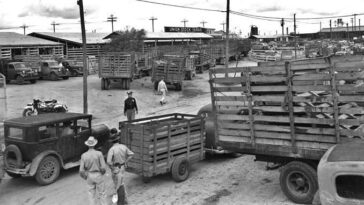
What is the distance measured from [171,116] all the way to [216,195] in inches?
167

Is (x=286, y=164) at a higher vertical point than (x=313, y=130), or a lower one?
lower

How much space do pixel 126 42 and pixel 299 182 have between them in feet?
124

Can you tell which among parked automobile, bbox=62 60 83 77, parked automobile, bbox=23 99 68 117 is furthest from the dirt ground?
Answer: parked automobile, bbox=62 60 83 77

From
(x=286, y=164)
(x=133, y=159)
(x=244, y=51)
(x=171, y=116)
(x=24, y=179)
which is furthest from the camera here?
(x=244, y=51)

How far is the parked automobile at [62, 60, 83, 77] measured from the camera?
3844cm

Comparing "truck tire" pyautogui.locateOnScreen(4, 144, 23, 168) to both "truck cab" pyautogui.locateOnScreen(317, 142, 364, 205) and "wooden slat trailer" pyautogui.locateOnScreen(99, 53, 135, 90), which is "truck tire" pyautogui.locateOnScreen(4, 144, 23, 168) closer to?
"truck cab" pyautogui.locateOnScreen(317, 142, 364, 205)

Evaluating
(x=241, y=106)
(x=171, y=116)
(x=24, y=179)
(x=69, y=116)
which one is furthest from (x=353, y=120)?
(x=24, y=179)

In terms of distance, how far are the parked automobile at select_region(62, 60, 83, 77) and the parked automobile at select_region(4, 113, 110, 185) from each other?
27302 millimetres

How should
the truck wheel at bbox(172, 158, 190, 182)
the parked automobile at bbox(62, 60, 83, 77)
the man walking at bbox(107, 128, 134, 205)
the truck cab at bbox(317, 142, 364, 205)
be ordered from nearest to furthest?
the truck cab at bbox(317, 142, 364, 205)
the man walking at bbox(107, 128, 134, 205)
the truck wheel at bbox(172, 158, 190, 182)
the parked automobile at bbox(62, 60, 83, 77)

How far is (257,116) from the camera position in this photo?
9.16 meters

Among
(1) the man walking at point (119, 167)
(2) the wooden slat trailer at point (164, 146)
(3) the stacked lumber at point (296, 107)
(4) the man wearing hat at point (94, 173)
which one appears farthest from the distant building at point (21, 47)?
(3) the stacked lumber at point (296, 107)

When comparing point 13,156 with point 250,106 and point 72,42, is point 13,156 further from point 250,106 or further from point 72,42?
point 72,42

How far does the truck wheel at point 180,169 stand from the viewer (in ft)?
34.6

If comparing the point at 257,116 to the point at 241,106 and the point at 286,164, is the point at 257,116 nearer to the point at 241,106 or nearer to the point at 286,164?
the point at 241,106
